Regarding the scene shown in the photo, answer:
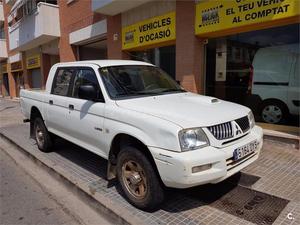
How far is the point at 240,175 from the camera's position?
4.23 meters

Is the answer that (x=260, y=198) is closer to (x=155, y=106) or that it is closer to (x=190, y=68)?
(x=155, y=106)

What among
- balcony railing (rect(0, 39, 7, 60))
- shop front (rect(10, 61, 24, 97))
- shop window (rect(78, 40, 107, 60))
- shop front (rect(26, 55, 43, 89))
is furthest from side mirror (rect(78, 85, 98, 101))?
balcony railing (rect(0, 39, 7, 60))

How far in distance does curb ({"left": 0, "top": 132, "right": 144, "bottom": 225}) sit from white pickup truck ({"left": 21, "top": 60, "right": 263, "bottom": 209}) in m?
0.25

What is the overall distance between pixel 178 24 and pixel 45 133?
183 inches

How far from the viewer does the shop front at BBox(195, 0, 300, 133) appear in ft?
19.3

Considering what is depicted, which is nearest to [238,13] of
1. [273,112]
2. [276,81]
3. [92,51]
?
[276,81]

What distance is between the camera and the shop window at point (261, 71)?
6105 millimetres

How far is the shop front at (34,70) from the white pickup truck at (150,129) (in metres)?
14.5

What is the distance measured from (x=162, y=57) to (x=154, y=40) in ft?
2.16

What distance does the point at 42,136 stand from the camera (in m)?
5.86

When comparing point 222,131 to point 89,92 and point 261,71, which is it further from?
point 261,71

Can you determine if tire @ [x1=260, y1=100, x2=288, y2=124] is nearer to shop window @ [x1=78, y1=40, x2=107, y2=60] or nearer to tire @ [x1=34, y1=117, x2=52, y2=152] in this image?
tire @ [x1=34, y1=117, x2=52, y2=152]

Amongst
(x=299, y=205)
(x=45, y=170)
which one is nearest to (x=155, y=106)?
(x=299, y=205)

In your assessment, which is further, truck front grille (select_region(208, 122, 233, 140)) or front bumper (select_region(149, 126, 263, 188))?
truck front grille (select_region(208, 122, 233, 140))
